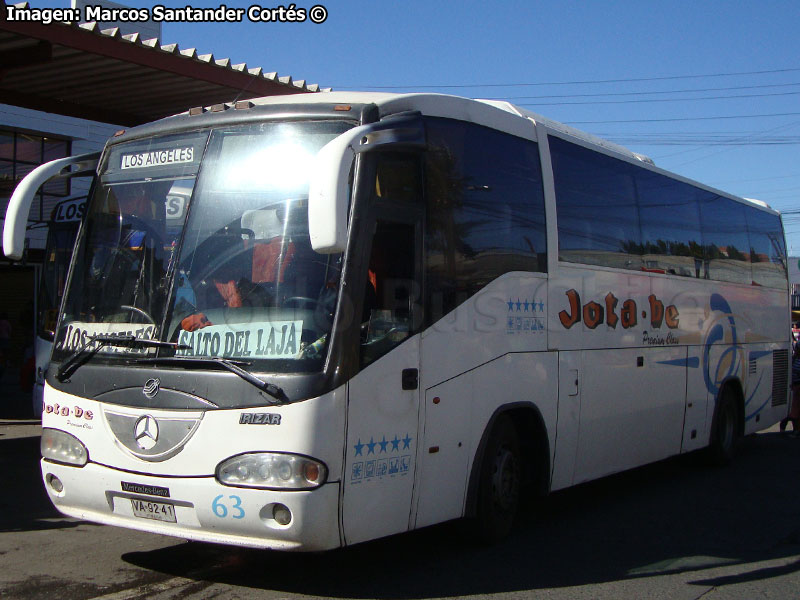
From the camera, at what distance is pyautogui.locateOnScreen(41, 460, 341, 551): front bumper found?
514 cm

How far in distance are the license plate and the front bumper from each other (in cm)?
2

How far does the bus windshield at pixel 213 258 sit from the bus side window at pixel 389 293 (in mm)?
292

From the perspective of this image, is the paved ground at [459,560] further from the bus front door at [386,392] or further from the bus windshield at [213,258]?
the bus windshield at [213,258]

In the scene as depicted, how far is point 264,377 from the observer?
17.2 ft

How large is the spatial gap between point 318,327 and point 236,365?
53 centimetres

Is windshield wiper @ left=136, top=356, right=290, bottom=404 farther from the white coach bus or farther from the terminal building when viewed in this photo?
the terminal building

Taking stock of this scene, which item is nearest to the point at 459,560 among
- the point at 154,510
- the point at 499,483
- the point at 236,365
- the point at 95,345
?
the point at 499,483

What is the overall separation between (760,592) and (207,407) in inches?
154

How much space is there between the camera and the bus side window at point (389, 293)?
5551 mm

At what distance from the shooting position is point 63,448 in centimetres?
593

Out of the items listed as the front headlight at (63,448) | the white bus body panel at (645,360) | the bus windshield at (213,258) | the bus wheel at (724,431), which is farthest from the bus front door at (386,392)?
the bus wheel at (724,431)

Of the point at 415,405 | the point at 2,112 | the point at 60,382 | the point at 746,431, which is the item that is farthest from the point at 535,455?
the point at 2,112

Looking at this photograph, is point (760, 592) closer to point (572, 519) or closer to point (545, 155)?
point (572, 519)

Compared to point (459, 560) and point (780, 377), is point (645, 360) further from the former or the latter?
point (780, 377)
